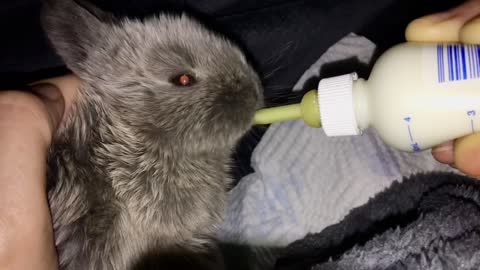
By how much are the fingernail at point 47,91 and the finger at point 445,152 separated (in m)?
0.66

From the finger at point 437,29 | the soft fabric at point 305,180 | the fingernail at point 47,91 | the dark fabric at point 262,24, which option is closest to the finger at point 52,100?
the fingernail at point 47,91

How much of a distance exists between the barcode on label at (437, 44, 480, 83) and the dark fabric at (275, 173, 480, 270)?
0.71 ft

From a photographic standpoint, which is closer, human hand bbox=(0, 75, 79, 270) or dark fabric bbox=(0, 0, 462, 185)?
human hand bbox=(0, 75, 79, 270)

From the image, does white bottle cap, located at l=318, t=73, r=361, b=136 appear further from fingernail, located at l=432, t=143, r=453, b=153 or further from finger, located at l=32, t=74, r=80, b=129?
finger, located at l=32, t=74, r=80, b=129

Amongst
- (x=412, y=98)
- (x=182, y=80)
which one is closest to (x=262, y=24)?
(x=182, y=80)

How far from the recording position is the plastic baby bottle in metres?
0.65

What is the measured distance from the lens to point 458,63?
650 millimetres

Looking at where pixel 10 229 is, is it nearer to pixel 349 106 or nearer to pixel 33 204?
pixel 33 204

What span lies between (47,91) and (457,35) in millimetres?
698

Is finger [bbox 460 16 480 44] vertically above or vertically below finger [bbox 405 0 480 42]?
above

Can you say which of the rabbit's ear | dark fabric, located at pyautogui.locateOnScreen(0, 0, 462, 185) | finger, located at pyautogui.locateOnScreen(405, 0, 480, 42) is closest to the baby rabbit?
the rabbit's ear

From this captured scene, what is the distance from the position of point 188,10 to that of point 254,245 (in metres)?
0.53

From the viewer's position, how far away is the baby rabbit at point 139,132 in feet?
2.73

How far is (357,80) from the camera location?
75cm
